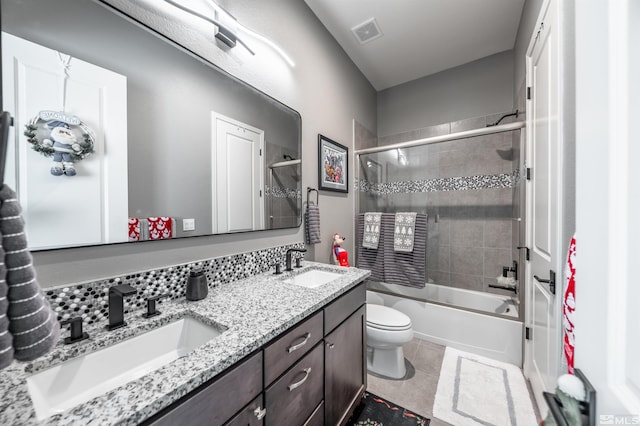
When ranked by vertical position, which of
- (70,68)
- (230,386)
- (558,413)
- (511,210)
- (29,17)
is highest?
(29,17)

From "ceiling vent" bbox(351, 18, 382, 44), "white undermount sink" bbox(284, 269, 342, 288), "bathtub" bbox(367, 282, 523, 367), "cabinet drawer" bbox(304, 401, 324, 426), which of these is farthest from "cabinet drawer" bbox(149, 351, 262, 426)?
"ceiling vent" bbox(351, 18, 382, 44)

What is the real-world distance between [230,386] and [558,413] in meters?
0.72

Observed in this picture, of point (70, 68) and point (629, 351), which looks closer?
point (629, 351)

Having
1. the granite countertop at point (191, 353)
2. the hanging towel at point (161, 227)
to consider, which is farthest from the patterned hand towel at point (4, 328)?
the hanging towel at point (161, 227)

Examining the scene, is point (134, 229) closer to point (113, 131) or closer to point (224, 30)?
point (113, 131)

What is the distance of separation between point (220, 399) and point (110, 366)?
0.38 m

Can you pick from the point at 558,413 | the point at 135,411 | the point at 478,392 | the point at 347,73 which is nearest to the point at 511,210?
the point at 478,392

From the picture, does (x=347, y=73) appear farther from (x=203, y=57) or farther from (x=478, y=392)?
(x=478, y=392)

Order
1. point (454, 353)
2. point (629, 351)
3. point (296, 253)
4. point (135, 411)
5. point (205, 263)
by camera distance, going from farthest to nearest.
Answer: point (454, 353), point (296, 253), point (205, 263), point (135, 411), point (629, 351)

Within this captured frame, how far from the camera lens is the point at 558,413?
0.41 m

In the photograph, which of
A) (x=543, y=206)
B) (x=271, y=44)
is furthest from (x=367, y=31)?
(x=543, y=206)

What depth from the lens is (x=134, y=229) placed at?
0.95 metres

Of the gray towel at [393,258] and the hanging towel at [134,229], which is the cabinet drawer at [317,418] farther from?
the gray towel at [393,258]

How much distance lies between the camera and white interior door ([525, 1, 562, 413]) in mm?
1108
